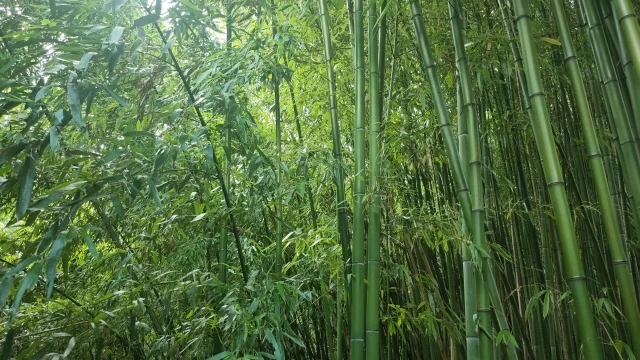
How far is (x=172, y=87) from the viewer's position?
92.6 inches

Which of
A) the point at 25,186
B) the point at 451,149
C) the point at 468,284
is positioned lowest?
the point at 468,284

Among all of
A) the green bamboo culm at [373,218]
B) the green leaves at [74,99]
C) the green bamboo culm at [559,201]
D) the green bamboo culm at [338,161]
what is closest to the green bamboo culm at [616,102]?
the green bamboo culm at [559,201]

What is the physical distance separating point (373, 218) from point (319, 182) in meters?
0.66

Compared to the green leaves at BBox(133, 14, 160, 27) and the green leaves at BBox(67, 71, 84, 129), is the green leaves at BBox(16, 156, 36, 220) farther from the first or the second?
the green leaves at BBox(133, 14, 160, 27)

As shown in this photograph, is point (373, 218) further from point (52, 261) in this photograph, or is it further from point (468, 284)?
point (52, 261)

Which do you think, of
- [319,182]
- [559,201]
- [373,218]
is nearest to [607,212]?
[559,201]

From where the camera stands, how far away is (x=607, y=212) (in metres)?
1.38

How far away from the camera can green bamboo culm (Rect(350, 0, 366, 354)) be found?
168 centimetres

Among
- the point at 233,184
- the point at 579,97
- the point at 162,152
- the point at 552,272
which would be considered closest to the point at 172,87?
the point at 233,184

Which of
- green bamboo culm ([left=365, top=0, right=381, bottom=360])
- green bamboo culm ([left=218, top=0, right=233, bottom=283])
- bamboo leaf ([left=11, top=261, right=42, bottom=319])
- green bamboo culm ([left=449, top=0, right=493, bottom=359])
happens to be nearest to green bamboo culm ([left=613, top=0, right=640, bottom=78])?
green bamboo culm ([left=449, top=0, right=493, bottom=359])

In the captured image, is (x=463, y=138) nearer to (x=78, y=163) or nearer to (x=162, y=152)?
(x=162, y=152)

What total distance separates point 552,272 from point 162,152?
6.24 feet

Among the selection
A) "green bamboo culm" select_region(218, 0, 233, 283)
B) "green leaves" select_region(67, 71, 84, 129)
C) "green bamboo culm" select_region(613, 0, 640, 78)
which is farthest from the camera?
"green bamboo culm" select_region(218, 0, 233, 283)

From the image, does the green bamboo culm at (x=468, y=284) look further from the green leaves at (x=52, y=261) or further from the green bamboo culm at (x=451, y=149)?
the green leaves at (x=52, y=261)
